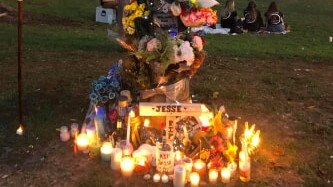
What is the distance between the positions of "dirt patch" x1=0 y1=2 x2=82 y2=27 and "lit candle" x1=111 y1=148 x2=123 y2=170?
10.7 metres

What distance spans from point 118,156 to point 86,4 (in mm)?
15295

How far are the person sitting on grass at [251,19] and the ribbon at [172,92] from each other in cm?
994

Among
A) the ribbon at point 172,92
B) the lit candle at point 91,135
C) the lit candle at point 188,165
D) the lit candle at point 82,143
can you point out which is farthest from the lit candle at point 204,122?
the lit candle at point 82,143

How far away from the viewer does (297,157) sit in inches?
267

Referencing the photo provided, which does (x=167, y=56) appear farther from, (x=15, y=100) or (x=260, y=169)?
(x=15, y=100)

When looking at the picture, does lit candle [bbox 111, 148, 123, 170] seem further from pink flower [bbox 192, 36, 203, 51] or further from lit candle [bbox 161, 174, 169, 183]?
pink flower [bbox 192, 36, 203, 51]

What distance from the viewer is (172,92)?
22.6ft

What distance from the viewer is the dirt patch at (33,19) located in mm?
16047

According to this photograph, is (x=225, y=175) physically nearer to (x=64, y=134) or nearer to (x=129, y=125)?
(x=129, y=125)

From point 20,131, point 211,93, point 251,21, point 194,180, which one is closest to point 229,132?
point 194,180

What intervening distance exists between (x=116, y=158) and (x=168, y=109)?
0.96m

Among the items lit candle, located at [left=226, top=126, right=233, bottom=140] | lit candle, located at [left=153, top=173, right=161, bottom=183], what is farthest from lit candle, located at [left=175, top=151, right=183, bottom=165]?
lit candle, located at [left=226, top=126, right=233, bottom=140]

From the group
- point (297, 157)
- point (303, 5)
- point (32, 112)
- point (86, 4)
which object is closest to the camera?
point (297, 157)

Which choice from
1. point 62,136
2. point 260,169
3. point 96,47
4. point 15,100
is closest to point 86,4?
point 96,47
